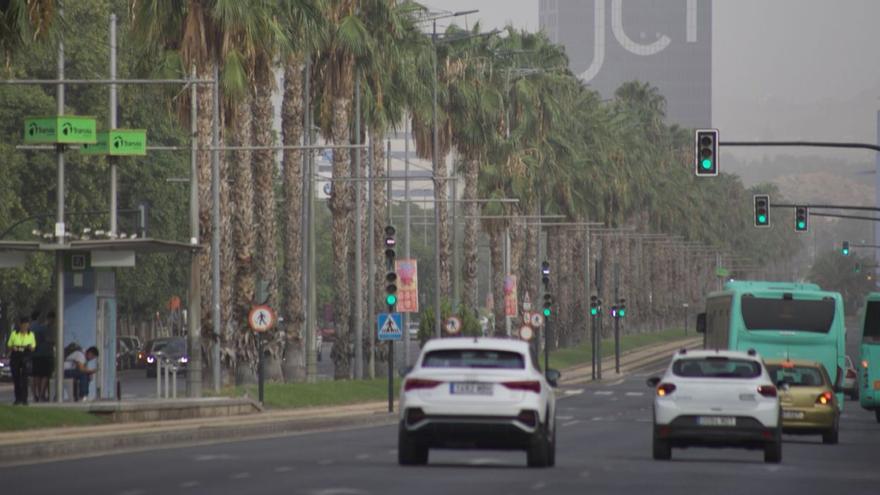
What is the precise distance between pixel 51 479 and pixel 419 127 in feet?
190

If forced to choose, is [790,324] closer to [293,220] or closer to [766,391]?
[766,391]

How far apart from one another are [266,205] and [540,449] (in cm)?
3049

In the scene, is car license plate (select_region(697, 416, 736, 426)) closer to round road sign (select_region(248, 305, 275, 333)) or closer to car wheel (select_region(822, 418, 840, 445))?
car wheel (select_region(822, 418, 840, 445))

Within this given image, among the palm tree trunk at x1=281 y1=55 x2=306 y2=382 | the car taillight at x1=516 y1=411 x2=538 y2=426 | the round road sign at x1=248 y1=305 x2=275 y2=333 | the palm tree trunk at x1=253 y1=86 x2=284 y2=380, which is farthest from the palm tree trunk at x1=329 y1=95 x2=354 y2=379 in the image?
the car taillight at x1=516 y1=411 x2=538 y2=426

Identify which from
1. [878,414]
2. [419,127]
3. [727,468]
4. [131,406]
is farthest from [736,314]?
[419,127]

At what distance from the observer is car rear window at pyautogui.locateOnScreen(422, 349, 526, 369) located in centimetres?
2750

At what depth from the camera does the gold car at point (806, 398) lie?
128ft

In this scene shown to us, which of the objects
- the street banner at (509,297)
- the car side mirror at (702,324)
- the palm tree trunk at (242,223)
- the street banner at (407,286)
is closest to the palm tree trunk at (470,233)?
the street banner at (509,297)

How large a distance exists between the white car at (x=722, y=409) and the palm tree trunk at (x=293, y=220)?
30327mm

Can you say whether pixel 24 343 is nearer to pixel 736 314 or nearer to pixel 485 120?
pixel 736 314

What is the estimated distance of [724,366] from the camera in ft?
110

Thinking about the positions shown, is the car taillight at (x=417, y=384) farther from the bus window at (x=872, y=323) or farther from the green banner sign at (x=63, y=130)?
the bus window at (x=872, y=323)

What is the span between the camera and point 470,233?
3752 inches

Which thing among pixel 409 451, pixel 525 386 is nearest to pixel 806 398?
pixel 409 451
